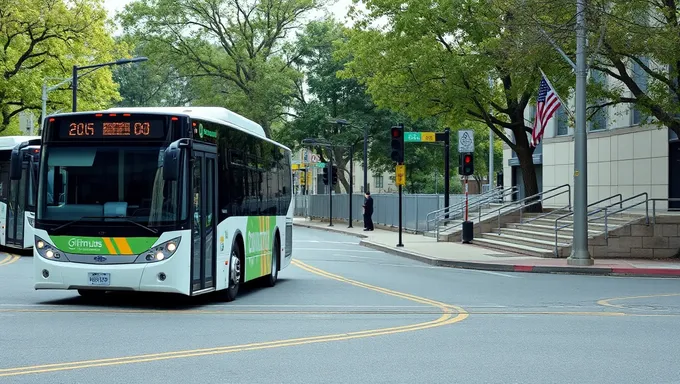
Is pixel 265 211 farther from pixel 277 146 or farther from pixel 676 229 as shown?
pixel 676 229

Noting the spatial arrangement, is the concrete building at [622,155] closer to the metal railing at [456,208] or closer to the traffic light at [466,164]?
the metal railing at [456,208]

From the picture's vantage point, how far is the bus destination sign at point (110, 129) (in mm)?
13562

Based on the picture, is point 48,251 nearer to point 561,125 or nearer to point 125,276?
point 125,276

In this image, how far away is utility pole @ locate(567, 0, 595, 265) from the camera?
75.5 ft

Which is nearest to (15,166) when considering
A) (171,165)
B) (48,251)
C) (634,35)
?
(48,251)

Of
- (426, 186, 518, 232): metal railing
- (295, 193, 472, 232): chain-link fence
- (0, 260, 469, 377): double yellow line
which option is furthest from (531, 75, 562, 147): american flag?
(295, 193, 472, 232): chain-link fence

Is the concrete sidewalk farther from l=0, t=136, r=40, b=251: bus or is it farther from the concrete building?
l=0, t=136, r=40, b=251: bus

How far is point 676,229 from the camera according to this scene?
1051 inches

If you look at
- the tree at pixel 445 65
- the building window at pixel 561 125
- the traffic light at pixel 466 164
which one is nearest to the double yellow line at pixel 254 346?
the tree at pixel 445 65

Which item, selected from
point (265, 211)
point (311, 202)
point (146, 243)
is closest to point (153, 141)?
point (146, 243)

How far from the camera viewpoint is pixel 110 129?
13.6 meters

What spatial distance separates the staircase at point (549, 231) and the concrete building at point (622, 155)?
2393mm

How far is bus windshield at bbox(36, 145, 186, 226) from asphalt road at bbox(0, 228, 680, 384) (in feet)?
4.74

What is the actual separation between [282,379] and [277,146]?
11.0m
